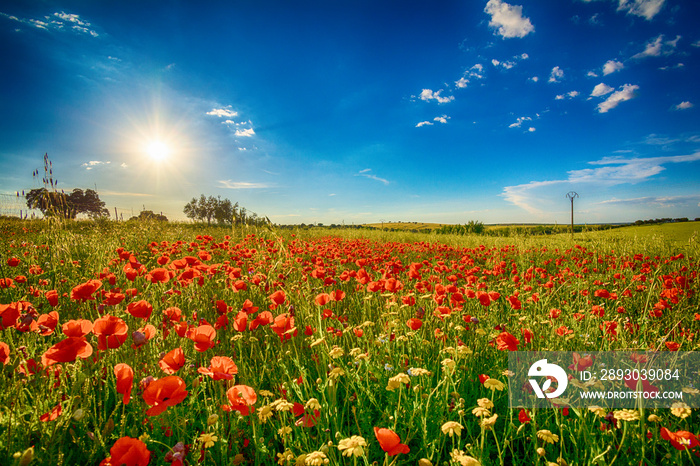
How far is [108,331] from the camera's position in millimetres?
1301

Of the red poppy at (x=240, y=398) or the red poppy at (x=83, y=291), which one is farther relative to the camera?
the red poppy at (x=83, y=291)

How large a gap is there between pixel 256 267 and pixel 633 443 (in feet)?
12.4

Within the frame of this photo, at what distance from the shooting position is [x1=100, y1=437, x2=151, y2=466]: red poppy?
0.84 m

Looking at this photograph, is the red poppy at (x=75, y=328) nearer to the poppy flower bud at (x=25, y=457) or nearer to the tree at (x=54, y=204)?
the poppy flower bud at (x=25, y=457)

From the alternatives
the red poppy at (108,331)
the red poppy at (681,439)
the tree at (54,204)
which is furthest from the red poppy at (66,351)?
the tree at (54,204)

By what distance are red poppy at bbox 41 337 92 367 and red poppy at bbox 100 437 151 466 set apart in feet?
1.52

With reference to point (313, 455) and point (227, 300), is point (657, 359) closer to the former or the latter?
point (313, 455)

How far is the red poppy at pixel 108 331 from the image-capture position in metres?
1.28

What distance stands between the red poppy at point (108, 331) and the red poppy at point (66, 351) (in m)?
0.11

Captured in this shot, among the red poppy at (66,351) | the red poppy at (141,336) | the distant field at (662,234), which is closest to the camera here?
the red poppy at (66,351)

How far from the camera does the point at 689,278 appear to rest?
3938 millimetres

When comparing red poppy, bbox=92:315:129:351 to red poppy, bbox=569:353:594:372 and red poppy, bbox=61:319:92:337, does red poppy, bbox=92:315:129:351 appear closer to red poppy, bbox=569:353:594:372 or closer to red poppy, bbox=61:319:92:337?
red poppy, bbox=61:319:92:337

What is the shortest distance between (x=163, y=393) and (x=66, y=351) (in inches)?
18.9

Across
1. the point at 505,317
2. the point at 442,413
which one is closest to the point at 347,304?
the point at 505,317
